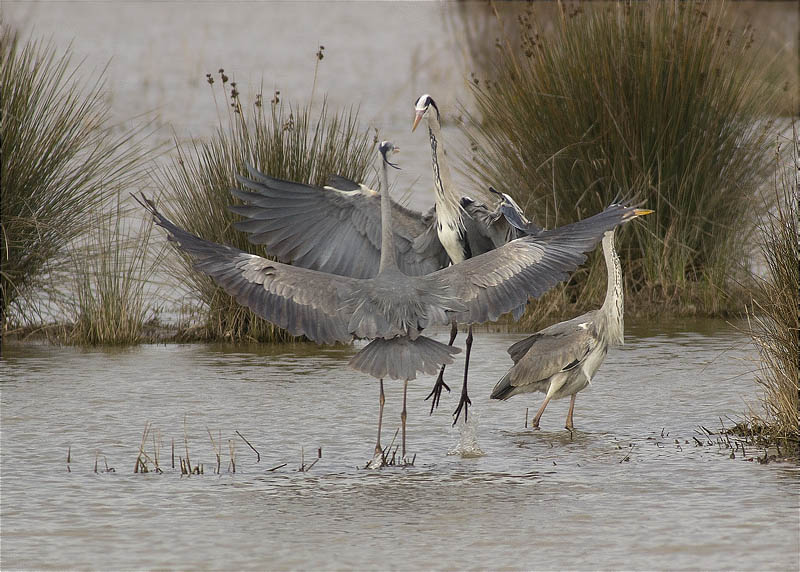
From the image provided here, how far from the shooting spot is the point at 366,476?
5.89 meters

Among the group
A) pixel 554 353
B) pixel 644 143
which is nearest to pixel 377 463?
pixel 554 353

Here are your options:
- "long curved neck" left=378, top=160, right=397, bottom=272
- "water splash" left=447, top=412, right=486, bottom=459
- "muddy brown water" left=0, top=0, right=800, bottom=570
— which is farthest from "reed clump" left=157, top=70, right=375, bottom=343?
"water splash" left=447, top=412, right=486, bottom=459

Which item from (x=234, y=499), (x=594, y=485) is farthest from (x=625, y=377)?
(x=234, y=499)

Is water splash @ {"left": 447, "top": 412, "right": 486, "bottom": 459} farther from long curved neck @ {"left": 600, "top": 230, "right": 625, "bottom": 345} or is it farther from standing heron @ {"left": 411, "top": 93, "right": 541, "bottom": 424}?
long curved neck @ {"left": 600, "top": 230, "right": 625, "bottom": 345}

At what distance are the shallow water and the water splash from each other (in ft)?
0.28

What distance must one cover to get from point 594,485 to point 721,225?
452cm

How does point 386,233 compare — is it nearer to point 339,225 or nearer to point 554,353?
point 339,225

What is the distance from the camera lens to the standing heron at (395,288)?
6180 mm

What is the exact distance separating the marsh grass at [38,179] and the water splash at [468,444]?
3.77 metres

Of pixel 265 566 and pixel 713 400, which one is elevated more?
pixel 713 400

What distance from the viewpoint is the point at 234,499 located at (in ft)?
17.9

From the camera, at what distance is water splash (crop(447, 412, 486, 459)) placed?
20.6 feet

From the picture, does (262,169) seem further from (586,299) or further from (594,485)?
(594,485)

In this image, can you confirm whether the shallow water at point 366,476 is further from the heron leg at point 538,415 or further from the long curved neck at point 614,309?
the long curved neck at point 614,309
